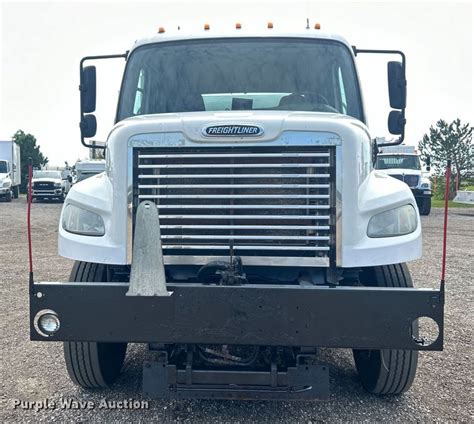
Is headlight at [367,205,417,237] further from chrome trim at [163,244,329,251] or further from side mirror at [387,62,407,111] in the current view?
side mirror at [387,62,407,111]

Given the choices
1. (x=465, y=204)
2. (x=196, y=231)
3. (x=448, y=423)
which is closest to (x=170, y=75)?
(x=196, y=231)

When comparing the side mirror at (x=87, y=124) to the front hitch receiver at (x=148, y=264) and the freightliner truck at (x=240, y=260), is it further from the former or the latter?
the front hitch receiver at (x=148, y=264)

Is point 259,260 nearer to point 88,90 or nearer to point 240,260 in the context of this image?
point 240,260

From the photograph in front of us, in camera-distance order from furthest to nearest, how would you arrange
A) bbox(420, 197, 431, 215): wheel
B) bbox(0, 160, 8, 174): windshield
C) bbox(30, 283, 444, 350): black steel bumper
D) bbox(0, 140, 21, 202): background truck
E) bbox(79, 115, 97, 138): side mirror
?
bbox(0, 160, 8, 174): windshield < bbox(0, 140, 21, 202): background truck < bbox(420, 197, 431, 215): wheel < bbox(79, 115, 97, 138): side mirror < bbox(30, 283, 444, 350): black steel bumper

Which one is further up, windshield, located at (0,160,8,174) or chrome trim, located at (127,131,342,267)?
chrome trim, located at (127,131,342,267)

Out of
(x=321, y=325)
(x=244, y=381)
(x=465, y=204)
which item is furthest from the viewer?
(x=465, y=204)

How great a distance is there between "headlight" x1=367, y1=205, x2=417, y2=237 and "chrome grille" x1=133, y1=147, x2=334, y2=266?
0.27m

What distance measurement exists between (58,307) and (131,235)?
588 mm

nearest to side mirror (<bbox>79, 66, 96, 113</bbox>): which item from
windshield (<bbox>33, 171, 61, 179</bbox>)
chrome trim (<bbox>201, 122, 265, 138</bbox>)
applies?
chrome trim (<bbox>201, 122, 265, 138</bbox>)

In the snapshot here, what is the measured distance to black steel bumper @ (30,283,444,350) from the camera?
9.00 ft

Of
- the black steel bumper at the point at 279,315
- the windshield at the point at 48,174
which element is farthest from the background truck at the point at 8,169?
the black steel bumper at the point at 279,315

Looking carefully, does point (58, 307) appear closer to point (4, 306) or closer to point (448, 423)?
point (448, 423)

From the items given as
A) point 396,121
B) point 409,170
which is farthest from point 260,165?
point 409,170

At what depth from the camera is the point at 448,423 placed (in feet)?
10.7
